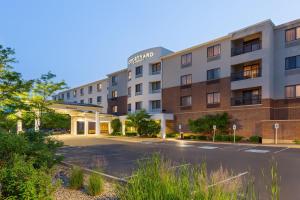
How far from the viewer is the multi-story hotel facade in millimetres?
27391

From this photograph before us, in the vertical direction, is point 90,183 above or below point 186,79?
below

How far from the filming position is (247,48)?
31.2 metres

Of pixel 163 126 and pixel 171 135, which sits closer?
pixel 163 126

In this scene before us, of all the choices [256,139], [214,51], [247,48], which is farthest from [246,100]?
[214,51]

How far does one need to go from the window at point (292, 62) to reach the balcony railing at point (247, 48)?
12.3 feet

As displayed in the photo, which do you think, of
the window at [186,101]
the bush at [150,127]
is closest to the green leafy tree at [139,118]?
the bush at [150,127]

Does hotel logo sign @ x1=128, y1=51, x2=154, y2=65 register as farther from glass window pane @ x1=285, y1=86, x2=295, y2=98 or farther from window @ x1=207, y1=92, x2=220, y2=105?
glass window pane @ x1=285, y1=86, x2=295, y2=98

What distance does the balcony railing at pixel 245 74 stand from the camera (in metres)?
30.0

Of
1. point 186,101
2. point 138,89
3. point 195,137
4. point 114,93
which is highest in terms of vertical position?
point 138,89

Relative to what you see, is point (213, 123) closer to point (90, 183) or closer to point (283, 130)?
point (283, 130)

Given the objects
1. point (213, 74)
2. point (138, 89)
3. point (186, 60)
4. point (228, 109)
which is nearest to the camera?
point (228, 109)

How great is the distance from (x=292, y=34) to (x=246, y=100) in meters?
9.26

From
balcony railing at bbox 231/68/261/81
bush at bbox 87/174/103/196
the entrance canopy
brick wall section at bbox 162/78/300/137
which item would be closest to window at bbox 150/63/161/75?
brick wall section at bbox 162/78/300/137

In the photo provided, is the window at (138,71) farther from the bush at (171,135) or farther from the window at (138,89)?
the bush at (171,135)
